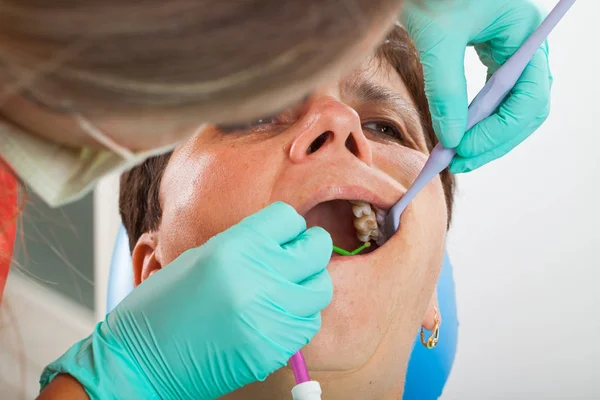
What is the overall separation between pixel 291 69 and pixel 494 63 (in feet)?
2.76

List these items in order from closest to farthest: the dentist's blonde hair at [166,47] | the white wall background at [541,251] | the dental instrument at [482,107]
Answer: the dentist's blonde hair at [166,47] < the dental instrument at [482,107] < the white wall background at [541,251]

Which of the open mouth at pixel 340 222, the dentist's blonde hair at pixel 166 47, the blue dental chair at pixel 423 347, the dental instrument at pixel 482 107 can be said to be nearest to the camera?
the dentist's blonde hair at pixel 166 47

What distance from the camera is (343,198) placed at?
126cm

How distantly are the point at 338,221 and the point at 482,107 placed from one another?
15.2 inches

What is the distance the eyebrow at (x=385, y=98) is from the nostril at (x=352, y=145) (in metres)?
0.14

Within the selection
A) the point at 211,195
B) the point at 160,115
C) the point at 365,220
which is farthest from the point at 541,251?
the point at 160,115

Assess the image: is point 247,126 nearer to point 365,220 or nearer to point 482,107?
point 365,220

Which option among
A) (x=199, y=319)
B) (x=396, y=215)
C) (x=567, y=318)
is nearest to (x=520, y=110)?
A: (x=396, y=215)

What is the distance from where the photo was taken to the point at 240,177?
128cm

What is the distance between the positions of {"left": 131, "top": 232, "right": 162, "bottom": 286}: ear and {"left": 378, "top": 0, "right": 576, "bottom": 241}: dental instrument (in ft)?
1.67

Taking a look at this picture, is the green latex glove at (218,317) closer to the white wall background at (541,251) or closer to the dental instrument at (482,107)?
the dental instrument at (482,107)

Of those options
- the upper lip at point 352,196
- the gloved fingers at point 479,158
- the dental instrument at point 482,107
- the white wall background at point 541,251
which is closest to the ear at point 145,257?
the upper lip at point 352,196

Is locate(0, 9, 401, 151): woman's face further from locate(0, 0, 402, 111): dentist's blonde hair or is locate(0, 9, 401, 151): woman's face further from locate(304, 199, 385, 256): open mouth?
locate(304, 199, 385, 256): open mouth

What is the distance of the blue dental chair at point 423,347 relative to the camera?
1855 mm
